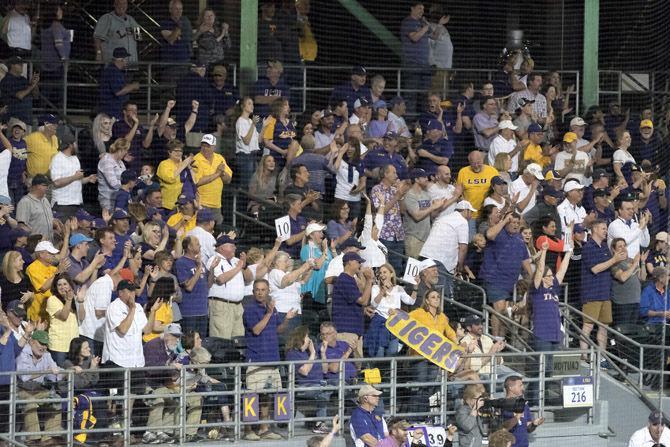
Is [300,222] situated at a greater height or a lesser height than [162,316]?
greater

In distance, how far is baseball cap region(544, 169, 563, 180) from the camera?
16.3 meters

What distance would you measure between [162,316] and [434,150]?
4365 mm

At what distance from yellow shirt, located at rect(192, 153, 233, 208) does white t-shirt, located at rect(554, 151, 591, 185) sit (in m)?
3.63

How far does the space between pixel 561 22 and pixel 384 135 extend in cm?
411

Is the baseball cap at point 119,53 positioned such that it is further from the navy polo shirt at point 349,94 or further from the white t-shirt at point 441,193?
the white t-shirt at point 441,193

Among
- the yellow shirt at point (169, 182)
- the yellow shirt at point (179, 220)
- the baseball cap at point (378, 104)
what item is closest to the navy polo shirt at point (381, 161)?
the baseball cap at point (378, 104)

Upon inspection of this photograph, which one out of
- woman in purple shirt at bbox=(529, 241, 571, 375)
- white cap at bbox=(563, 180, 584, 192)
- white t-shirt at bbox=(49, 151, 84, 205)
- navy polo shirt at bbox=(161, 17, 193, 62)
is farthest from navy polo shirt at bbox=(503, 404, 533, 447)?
navy polo shirt at bbox=(161, 17, 193, 62)

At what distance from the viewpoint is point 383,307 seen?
45.8ft

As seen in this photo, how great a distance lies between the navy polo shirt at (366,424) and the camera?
41.9ft

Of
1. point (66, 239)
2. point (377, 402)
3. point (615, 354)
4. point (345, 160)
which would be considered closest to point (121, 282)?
point (66, 239)

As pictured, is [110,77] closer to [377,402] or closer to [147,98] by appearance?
[147,98]

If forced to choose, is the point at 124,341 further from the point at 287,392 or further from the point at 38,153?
the point at 38,153

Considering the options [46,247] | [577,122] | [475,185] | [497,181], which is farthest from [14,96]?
[577,122]

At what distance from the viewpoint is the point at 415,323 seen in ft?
44.4
